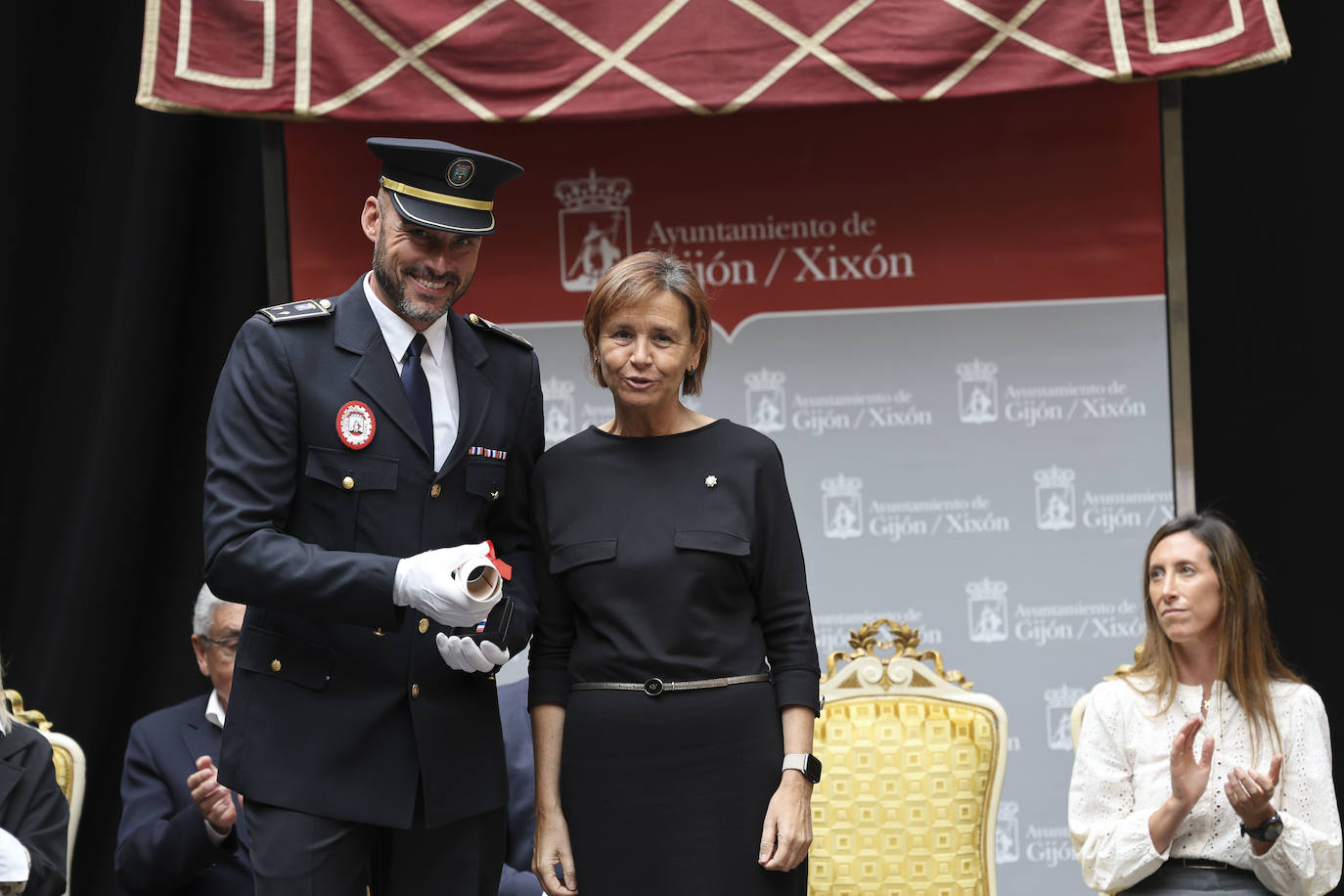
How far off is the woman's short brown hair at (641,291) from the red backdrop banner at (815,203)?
64.8 inches

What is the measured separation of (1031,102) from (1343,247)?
42.0 inches

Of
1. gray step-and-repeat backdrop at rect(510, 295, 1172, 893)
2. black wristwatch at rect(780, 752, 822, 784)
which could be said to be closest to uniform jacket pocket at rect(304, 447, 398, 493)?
black wristwatch at rect(780, 752, 822, 784)

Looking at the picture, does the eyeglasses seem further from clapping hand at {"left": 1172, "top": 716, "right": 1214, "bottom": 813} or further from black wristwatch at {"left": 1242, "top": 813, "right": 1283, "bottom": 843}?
black wristwatch at {"left": 1242, "top": 813, "right": 1283, "bottom": 843}

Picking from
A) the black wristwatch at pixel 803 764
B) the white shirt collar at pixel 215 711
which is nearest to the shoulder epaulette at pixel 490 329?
the black wristwatch at pixel 803 764

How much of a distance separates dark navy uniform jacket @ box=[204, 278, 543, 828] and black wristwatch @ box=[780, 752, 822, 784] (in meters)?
0.45

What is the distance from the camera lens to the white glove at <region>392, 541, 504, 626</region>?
6.70 ft

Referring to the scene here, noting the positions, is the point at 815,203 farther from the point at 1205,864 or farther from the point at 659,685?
the point at 659,685

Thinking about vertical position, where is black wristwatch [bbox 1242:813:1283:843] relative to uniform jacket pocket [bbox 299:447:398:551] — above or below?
below

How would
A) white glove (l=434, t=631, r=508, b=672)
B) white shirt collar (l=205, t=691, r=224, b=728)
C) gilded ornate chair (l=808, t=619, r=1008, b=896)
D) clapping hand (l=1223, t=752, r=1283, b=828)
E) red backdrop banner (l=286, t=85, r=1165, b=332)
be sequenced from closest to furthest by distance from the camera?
white glove (l=434, t=631, r=508, b=672), clapping hand (l=1223, t=752, r=1283, b=828), gilded ornate chair (l=808, t=619, r=1008, b=896), white shirt collar (l=205, t=691, r=224, b=728), red backdrop banner (l=286, t=85, r=1165, b=332)

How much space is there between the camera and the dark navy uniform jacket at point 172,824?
3.11 metres

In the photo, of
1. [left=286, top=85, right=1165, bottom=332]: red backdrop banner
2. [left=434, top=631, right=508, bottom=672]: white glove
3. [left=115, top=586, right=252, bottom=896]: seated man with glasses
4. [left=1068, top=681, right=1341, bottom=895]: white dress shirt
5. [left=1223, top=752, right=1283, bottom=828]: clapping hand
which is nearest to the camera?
[left=434, top=631, right=508, bottom=672]: white glove

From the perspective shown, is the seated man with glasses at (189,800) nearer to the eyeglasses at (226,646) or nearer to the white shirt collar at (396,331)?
the eyeglasses at (226,646)

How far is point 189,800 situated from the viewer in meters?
3.34

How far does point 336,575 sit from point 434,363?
427 mm
